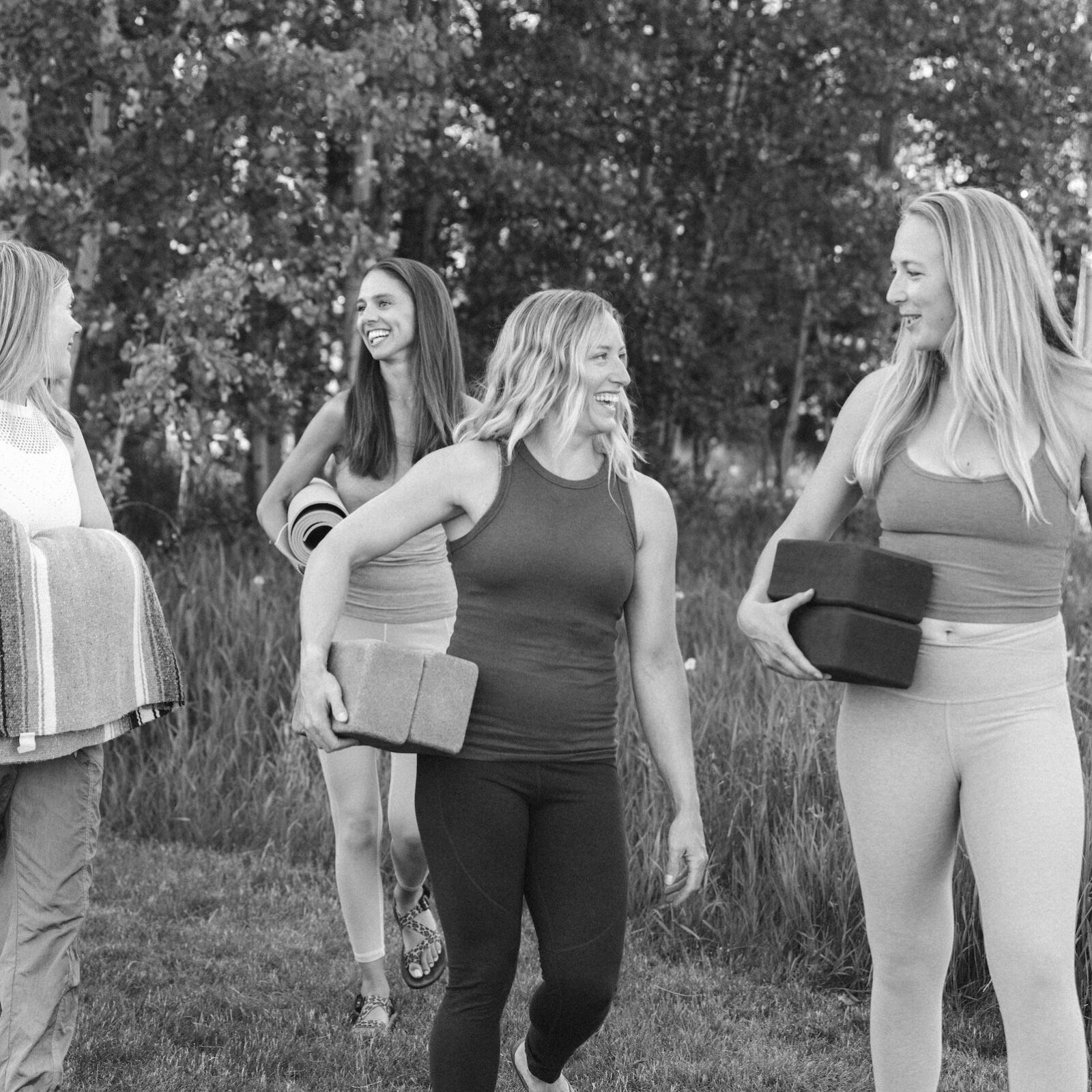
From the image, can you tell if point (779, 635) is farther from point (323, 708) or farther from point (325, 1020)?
point (325, 1020)

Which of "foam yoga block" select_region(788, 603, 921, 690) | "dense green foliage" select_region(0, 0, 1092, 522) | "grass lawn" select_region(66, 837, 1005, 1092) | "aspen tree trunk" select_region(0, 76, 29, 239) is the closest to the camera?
"foam yoga block" select_region(788, 603, 921, 690)

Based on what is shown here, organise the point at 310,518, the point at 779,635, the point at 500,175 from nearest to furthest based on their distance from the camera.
→ the point at 779,635
the point at 310,518
the point at 500,175

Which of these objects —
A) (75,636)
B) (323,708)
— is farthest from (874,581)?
(75,636)

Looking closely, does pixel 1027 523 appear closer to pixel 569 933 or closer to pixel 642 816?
pixel 569 933

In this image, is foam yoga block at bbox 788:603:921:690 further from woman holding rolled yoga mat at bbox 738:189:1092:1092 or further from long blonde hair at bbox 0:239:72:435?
long blonde hair at bbox 0:239:72:435

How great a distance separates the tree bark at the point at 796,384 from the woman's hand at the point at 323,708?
426 inches

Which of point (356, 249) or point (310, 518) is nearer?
point (310, 518)

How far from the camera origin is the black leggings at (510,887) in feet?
9.34

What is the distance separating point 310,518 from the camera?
4004mm

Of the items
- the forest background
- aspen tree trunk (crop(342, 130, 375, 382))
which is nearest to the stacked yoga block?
the forest background

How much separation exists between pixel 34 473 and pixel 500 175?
764 cm

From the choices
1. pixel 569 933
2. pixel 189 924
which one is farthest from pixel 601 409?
pixel 189 924

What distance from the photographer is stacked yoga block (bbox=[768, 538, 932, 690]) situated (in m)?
2.71

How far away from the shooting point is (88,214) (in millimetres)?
7598
